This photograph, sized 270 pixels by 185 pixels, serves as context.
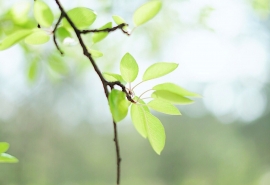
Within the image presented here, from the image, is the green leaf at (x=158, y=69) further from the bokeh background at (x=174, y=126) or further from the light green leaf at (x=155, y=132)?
the bokeh background at (x=174, y=126)

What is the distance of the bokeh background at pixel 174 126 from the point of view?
1.79 meters

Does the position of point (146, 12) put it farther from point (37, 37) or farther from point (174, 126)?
point (174, 126)

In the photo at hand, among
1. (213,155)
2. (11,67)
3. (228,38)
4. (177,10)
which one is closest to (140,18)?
(177,10)

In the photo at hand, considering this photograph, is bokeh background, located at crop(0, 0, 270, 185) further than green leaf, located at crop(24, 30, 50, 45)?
Yes

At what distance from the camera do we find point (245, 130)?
6.40 feet

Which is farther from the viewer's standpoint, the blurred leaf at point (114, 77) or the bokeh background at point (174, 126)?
the bokeh background at point (174, 126)

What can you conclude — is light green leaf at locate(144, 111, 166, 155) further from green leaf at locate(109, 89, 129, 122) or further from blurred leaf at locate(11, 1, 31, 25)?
blurred leaf at locate(11, 1, 31, 25)

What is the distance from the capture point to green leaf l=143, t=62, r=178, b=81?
0.75 feet

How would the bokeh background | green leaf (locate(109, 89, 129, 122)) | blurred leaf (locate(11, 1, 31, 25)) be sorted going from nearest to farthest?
green leaf (locate(109, 89, 129, 122)), blurred leaf (locate(11, 1, 31, 25)), the bokeh background

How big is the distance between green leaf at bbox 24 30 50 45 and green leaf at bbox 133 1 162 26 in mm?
65

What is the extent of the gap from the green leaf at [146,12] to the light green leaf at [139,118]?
0.20ft

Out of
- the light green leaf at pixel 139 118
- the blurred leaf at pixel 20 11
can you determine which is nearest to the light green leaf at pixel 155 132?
the light green leaf at pixel 139 118

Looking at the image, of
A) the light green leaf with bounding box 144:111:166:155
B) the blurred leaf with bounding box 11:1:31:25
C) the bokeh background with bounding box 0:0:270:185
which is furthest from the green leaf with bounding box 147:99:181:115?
the bokeh background with bounding box 0:0:270:185

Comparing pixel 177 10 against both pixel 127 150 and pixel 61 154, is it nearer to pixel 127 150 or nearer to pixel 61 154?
pixel 127 150
